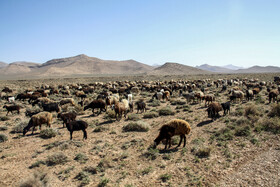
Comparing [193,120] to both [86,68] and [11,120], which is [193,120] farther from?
[86,68]

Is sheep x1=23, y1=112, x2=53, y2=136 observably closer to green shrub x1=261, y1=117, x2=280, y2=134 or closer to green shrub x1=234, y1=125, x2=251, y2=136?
green shrub x1=234, y1=125, x2=251, y2=136

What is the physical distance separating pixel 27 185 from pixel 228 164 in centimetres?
702

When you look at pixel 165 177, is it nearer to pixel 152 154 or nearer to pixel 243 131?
pixel 152 154

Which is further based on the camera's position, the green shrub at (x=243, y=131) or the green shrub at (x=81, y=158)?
the green shrub at (x=243, y=131)

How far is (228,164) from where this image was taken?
6664 mm

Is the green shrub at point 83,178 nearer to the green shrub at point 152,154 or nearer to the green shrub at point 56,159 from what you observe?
the green shrub at point 56,159

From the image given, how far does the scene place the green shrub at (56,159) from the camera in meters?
7.25

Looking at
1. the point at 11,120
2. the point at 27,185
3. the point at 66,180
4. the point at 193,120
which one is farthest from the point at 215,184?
the point at 11,120

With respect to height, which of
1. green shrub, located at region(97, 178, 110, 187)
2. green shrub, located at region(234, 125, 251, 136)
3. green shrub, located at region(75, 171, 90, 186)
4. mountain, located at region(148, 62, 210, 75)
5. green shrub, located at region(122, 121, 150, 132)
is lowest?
green shrub, located at region(75, 171, 90, 186)

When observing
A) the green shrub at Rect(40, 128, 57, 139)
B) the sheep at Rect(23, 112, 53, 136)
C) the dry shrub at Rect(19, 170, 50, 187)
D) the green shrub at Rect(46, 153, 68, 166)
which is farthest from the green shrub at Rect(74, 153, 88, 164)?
the sheep at Rect(23, 112, 53, 136)

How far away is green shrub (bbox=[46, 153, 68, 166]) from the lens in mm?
7254

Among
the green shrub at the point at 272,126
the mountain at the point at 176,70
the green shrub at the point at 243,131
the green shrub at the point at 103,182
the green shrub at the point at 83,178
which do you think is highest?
the mountain at the point at 176,70

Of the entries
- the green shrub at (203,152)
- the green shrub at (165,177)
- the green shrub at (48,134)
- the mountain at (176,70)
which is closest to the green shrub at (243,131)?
the green shrub at (203,152)

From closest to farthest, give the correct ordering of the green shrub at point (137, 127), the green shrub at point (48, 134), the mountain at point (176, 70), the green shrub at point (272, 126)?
the green shrub at point (272, 126) < the green shrub at point (48, 134) < the green shrub at point (137, 127) < the mountain at point (176, 70)
